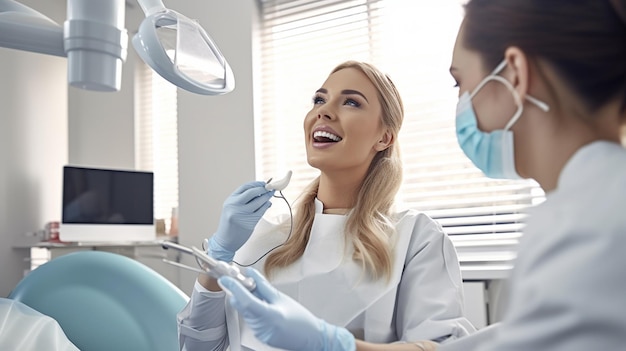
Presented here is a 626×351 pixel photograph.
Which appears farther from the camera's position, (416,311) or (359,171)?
(359,171)

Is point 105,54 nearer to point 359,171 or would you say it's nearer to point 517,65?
point 517,65

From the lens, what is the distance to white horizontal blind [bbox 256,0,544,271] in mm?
Result: 2691

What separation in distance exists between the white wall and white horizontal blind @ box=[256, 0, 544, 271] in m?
1.38

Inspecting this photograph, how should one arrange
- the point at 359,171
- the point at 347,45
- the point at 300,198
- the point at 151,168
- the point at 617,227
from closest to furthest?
the point at 617,227 < the point at 359,171 < the point at 300,198 < the point at 347,45 < the point at 151,168

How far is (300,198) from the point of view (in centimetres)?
165

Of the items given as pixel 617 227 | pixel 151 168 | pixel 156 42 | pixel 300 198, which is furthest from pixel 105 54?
pixel 151 168

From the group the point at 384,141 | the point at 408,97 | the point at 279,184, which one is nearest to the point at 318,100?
the point at 384,141

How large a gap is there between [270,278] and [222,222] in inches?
7.8

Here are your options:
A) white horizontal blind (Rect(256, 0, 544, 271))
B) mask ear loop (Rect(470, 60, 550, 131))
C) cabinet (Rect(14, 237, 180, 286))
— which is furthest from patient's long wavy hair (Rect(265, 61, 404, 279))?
cabinet (Rect(14, 237, 180, 286))

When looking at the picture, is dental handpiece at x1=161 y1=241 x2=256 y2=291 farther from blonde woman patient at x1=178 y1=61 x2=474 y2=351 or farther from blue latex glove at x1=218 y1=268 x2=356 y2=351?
blonde woman patient at x1=178 y1=61 x2=474 y2=351

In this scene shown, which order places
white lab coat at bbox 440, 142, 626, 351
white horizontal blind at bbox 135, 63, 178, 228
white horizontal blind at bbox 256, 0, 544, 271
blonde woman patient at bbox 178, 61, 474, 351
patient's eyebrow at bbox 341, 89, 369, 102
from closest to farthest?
white lab coat at bbox 440, 142, 626, 351 < blonde woman patient at bbox 178, 61, 474, 351 < patient's eyebrow at bbox 341, 89, 369, 102 < white horizontal blind at bbox 256, 0, 544, 271 < white horizontal blind at bbox 135, 63, 178, 228

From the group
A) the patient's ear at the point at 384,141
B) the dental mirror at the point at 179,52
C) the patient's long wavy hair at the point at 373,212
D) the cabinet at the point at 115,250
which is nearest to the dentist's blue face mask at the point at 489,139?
the dental mirror at the point at 179,52

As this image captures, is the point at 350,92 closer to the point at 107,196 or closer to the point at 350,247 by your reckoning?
the point at 350,247

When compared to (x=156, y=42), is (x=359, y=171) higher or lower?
lower
